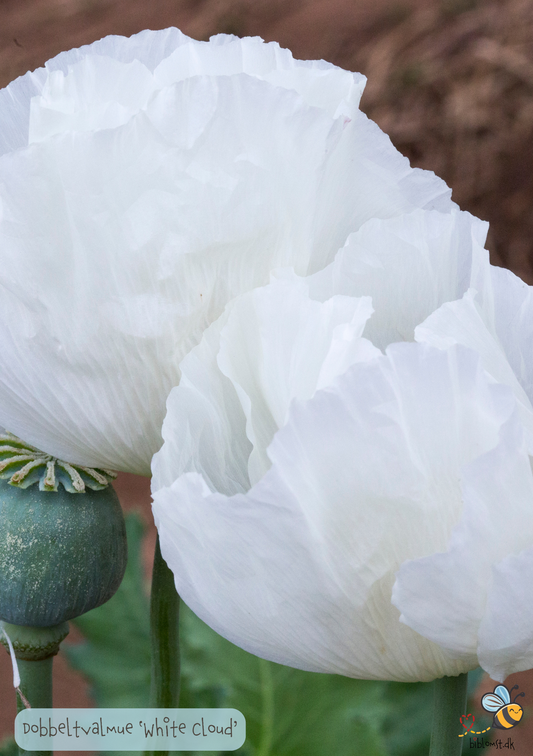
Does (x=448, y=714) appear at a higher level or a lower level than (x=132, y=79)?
lower

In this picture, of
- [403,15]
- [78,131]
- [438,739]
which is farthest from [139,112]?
[403,15]

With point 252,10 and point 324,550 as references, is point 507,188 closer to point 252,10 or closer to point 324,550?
point 252,10

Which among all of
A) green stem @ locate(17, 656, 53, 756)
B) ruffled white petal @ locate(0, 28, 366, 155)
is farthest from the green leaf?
ruffled white petal @ locate(0, 28, 366, 155)

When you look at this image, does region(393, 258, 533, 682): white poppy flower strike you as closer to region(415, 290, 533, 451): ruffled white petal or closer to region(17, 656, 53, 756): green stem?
region(415, 290, 533, 451): ruffled white petal

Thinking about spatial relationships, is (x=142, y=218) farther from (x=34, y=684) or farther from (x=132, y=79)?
(x=34, y=684)

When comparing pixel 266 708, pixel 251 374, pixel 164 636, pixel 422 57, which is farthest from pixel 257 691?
pixel 422 57

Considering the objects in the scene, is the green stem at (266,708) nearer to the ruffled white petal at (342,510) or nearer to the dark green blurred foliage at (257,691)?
the dark green blurred foliage at (257,691)

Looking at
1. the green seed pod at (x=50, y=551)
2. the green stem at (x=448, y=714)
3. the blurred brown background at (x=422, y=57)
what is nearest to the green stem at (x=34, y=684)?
the green seed pod at (x=50, y=551)
